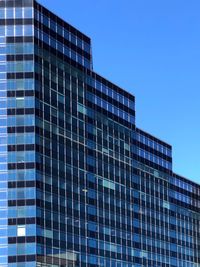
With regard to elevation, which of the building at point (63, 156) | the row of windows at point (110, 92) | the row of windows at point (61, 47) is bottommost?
the building at point (63, 156)

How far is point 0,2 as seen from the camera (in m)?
131

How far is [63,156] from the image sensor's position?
136125 mm

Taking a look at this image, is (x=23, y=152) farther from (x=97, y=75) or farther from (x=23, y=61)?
(x=97, y=75)

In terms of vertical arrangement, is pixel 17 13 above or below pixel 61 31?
below

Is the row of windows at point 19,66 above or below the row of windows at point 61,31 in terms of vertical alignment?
below

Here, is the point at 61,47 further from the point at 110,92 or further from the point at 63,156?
the point at 110,92

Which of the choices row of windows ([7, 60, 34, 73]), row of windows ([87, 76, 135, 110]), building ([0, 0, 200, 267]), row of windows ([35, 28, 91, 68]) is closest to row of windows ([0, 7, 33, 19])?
building ([0, 0, 200, 267])

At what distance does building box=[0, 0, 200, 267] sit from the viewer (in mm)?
125375

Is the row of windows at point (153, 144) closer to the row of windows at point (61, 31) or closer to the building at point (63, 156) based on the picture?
the building at point (63, 156)

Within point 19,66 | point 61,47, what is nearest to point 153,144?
point 61,47

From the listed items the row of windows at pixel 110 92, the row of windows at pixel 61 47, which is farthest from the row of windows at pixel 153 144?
the row of windows at pixel 61 47

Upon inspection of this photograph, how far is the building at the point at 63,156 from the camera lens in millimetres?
125375

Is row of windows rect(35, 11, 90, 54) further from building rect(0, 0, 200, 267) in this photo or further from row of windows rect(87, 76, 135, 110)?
row of windows rect(87, 76, 135, 110)

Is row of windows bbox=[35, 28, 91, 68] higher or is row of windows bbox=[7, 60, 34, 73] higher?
row of windows bbox=[35, 28, 91, 68]
